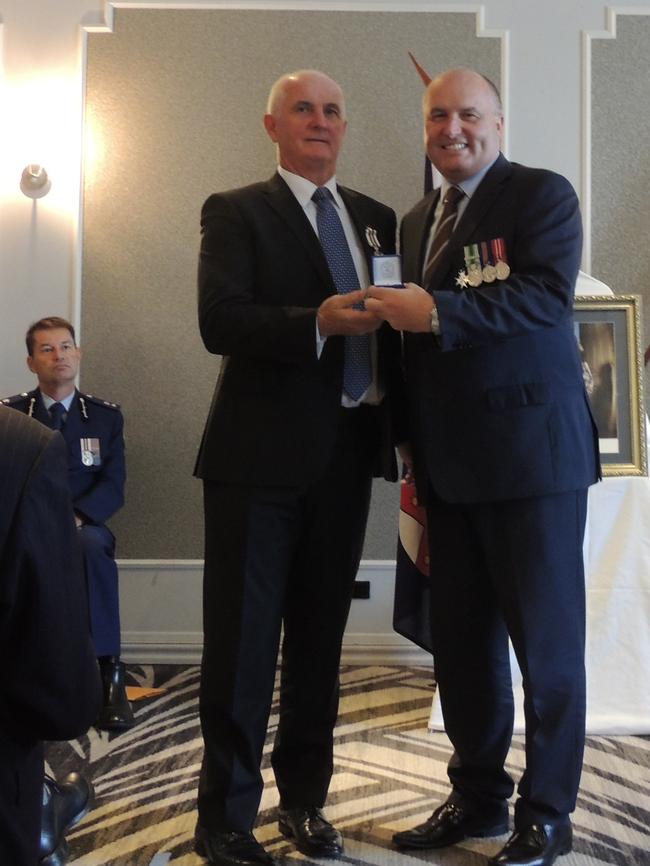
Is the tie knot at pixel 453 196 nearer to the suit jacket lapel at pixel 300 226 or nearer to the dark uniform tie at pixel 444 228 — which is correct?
the dark uniform tie at pixel 444 228

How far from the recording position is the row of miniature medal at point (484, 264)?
205 cm

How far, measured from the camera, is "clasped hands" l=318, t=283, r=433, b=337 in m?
1.96

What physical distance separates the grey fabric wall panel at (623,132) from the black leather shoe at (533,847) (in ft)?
7.61

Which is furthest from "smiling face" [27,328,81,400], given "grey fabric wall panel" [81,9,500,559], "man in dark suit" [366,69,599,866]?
"man in dark suit" [366,69,599,866]

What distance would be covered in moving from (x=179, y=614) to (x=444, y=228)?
93.3 inches

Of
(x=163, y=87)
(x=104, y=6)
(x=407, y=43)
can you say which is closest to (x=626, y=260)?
(x=407, y=43)

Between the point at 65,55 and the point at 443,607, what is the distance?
9.46ft

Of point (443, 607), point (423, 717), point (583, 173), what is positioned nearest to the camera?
point (443, 607)

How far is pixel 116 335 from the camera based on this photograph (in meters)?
4.11

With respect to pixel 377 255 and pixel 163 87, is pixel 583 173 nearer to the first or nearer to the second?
pixel 163 87

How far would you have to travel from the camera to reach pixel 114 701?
332cm

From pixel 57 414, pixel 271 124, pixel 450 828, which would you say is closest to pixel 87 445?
pixel 57 414

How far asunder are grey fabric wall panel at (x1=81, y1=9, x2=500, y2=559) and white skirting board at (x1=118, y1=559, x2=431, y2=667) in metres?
0.07

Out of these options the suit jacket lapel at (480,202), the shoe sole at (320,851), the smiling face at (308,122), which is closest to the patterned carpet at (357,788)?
the shoe sole at (320,851)
